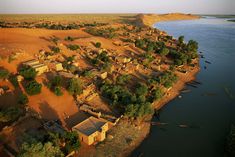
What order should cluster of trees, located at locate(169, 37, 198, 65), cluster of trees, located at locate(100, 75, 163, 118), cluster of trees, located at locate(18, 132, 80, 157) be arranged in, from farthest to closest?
1. cluster of trees, located at locate(169, 37, 198, 65)
2. cluster of trees, located at locate(100, 75, 163, 118)
3. cluster of trees, located at locate(18, 132, 80, 157)

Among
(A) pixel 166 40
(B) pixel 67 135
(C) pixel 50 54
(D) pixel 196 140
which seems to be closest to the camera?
(B) pixel 67 135

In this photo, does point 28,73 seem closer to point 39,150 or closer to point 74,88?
point 74,88


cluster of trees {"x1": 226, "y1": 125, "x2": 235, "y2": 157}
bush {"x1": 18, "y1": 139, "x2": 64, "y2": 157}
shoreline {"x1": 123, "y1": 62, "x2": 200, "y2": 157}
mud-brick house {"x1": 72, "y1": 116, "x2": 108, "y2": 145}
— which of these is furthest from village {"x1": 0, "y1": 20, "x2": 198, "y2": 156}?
cluster of trees {"x1": 226, "y1": 125, "x2": 235, "y2": 157}

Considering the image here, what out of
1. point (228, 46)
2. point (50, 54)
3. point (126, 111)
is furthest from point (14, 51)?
point (228, 46)

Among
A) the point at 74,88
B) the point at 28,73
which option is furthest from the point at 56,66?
the point at 74,88

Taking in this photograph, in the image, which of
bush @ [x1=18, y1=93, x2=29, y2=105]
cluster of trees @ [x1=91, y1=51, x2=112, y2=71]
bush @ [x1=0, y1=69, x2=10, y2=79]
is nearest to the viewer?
bush @ [x1=18, y1=93, x2=29, y2=105]

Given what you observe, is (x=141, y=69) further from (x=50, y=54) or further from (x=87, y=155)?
(x=87, y=155)

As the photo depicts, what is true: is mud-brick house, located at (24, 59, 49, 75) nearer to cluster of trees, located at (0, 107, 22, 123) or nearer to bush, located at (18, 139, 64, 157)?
cluster of trees, located at (0, 107, 22, 123)
